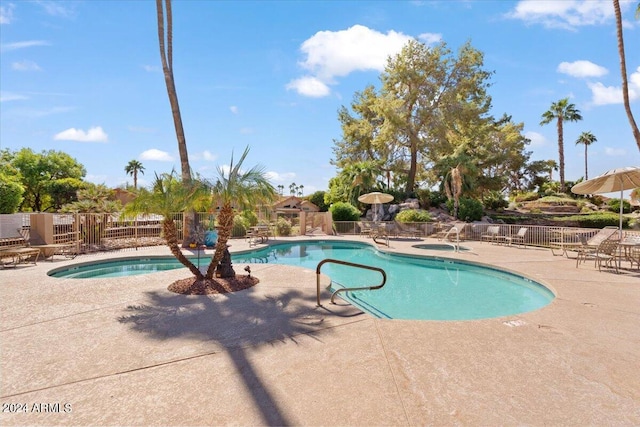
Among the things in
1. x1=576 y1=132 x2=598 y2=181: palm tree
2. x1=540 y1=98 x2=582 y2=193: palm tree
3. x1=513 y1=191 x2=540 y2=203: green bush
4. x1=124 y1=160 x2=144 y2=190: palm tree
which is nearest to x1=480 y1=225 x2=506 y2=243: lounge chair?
x1=513 y1=191 x2=540 y2=203: green bush

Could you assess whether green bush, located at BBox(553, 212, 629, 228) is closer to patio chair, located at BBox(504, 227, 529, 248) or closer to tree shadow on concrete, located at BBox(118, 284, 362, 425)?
patio chair, located at BBox(504, 227, 529, 248)

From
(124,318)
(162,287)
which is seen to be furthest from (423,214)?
(124,318)

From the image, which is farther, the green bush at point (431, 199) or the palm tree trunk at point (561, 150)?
the palm tree trunk at point (561, 150)

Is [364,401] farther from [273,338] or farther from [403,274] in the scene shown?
[403,274]

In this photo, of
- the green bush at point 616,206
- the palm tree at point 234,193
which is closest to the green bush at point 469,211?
the green bush at point 616,206

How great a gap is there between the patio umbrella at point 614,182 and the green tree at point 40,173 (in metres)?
39.7

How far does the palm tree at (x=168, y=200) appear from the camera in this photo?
712 cm

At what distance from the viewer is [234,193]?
23.6ft

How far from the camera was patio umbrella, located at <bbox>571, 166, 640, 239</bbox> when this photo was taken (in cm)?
929

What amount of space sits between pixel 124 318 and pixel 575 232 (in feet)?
50.3

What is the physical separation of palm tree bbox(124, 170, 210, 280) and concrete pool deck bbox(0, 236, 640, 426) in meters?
1.70

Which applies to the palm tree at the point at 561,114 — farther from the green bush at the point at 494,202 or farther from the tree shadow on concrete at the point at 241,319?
the tree shadow on concrete at the point at 241,319

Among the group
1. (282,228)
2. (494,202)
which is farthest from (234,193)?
(494,202)

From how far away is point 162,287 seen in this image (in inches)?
289
